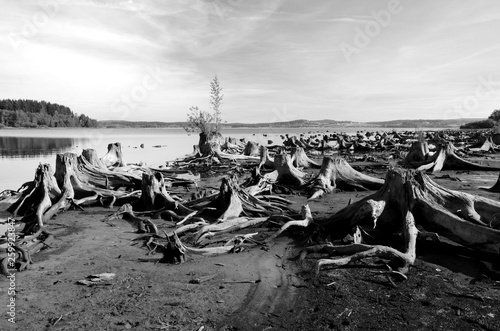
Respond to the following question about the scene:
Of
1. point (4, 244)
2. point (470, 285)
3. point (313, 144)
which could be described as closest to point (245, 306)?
point (470, 285)

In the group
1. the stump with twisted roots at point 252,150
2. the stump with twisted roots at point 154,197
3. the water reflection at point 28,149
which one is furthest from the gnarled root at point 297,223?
the water reflection at point 28,149

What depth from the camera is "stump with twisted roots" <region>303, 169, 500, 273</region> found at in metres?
5.20

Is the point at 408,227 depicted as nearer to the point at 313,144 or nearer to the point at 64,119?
the point at 313,144

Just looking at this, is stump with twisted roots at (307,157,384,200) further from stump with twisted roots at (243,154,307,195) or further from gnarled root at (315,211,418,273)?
gnarled root at (315,211,418,273)

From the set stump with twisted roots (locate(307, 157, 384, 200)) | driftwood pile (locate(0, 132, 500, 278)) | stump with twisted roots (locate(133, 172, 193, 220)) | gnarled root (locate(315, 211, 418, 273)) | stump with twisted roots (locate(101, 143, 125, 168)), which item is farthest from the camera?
stump with twisted roots (locate(101, 143, 125, 168))

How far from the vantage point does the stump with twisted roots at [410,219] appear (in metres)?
5.20

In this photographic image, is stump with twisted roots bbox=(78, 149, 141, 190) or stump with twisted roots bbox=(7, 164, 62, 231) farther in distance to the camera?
stump with twisted roots bbox=(78, 149, 141, 190)

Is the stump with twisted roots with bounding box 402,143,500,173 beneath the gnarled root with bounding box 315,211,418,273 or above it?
above

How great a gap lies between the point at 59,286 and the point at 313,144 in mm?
30959

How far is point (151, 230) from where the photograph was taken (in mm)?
7254

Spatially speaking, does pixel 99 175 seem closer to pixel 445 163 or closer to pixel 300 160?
pixel 300 160

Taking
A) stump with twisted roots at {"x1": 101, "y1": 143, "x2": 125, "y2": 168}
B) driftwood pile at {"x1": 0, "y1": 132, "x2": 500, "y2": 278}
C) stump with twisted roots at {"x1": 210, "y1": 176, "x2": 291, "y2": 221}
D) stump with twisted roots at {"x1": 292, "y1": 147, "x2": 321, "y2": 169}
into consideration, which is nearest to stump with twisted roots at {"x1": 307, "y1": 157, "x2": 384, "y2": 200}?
driftwood pile at {"x1": 0, "y1": 132, "x2": 500, "y2": 278}

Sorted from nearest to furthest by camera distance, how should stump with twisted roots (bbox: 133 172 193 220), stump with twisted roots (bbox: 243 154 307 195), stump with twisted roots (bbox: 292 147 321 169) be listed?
stump with twisted roots (bbox: 133 172 193 220) → stump with twisted roots (bbox: 243 154 307 195) → stump with twisted roots (bbox: 292 147 321 169)

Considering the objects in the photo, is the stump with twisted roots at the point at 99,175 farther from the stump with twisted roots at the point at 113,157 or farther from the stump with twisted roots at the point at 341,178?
the stump with twisted roots at the point at 341,178
